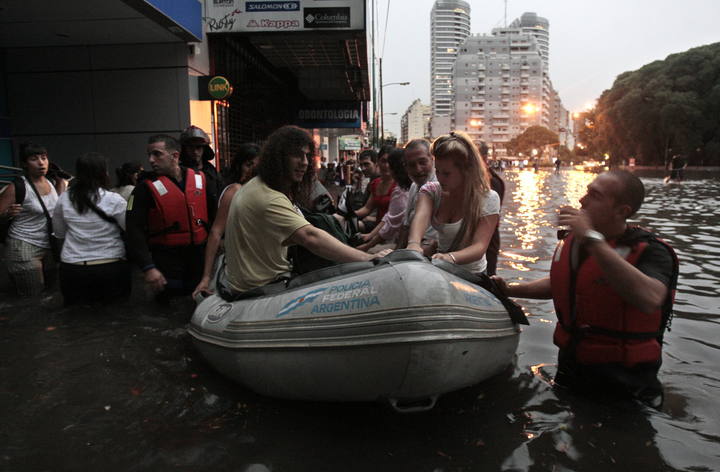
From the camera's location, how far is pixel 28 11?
960cm

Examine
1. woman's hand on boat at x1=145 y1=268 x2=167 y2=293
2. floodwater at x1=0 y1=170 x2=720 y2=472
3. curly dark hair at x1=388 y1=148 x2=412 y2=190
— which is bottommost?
floodwater at x1=0 y1=170 x2=720 y2=472

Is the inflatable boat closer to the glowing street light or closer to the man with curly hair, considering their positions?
the man with curly hair

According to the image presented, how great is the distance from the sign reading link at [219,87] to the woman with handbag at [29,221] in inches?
281

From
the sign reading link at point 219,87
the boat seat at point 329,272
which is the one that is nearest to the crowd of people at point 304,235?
the boat seat at point 329,272

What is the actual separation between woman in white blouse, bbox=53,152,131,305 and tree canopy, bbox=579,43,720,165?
53962mm

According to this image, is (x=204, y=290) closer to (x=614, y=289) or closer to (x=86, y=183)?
(x=86, y=183)

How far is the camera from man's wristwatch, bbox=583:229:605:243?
2712 millimetres

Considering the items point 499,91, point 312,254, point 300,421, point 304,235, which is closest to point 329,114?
point 312,254

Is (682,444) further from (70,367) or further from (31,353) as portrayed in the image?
(31,353)

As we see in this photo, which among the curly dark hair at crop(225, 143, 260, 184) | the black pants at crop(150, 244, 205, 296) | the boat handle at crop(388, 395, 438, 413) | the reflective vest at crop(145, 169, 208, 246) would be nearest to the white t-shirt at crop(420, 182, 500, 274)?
the boat handle at crop(388, 395, 438, 413)

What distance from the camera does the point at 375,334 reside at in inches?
110

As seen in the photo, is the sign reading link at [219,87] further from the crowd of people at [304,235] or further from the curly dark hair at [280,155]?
the curly dark hair at [280,155]

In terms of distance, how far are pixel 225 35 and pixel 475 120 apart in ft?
575

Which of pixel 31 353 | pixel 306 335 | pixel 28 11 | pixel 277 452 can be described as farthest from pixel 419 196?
pixel 28 11
